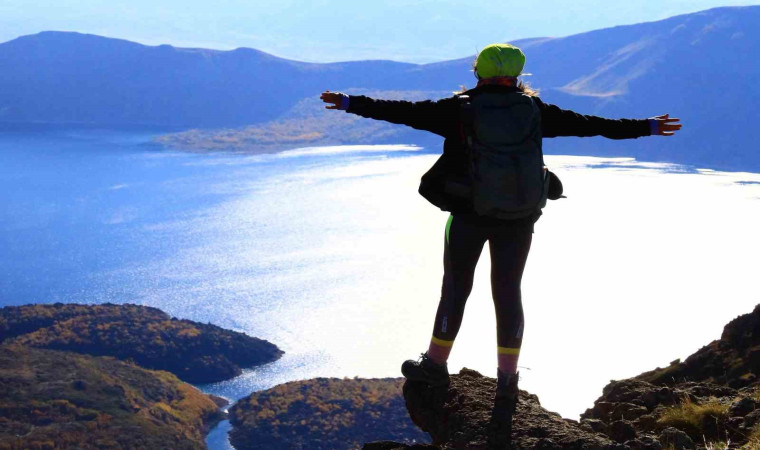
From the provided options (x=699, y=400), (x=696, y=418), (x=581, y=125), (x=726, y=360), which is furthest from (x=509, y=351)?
(x=726, y=360)

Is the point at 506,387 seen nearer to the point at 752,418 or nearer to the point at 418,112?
the point at 752,418

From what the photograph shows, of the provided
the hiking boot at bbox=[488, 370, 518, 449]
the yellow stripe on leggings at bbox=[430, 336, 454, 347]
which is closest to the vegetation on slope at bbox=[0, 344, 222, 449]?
the yellow stripe on leggings at bbox=[430, 336, 454, 347]

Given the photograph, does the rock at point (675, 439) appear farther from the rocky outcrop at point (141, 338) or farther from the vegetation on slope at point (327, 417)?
the rocky outcrop at point (141, 338)

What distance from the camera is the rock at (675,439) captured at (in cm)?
611

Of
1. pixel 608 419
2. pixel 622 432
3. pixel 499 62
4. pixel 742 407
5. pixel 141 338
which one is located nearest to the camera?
pixel 499 62

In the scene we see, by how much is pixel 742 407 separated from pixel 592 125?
2952 millimetres

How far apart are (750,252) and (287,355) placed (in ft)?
224

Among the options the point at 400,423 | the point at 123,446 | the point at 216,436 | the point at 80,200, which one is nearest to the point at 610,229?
the point at 400,423

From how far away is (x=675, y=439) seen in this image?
616 cm

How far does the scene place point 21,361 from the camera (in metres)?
92.9

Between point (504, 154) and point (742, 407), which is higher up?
point (504, 154)

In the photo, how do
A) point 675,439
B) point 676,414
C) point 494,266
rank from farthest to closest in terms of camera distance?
point 676,414
point 675,439
point 494,266

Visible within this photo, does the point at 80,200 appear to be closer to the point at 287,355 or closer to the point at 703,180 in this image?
the point at 287,355

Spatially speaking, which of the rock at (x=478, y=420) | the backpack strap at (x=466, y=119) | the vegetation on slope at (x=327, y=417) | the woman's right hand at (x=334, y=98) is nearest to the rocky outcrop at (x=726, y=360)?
the rock at (x=478, y=420)
